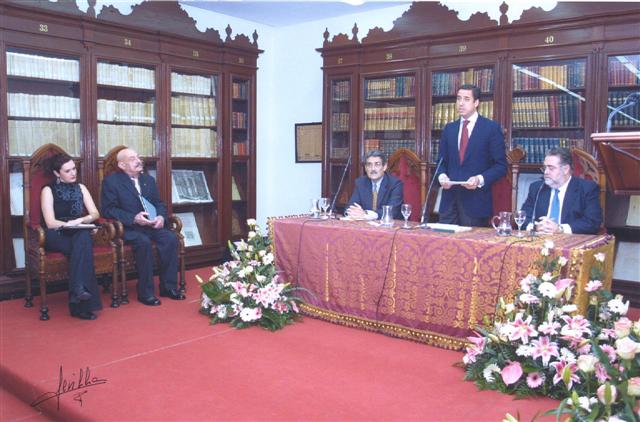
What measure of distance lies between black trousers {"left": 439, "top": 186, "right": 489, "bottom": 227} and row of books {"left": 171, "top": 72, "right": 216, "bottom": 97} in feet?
9.48

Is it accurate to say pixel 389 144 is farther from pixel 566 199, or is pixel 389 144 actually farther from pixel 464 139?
pixel 566 199

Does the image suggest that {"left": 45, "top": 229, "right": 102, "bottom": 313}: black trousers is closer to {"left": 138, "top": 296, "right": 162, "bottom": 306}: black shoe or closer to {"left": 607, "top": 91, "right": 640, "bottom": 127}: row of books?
{"left": 138, "top": 296, "right": 162, "bottom": 306}: black shoe

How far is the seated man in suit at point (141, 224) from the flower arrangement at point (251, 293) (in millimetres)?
576

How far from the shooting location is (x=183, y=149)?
5516mm

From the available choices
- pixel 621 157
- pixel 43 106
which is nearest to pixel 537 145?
pixel 621 157

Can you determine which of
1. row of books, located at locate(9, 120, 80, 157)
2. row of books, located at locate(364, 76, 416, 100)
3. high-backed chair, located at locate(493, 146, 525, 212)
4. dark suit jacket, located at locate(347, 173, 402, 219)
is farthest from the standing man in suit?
row of books, located at locate(9, 120, 80, 157)

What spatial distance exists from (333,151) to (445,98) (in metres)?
1.26

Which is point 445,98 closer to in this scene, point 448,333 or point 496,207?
point 496,207

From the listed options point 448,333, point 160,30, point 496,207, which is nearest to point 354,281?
point 448,333

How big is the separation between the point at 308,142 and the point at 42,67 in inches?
106

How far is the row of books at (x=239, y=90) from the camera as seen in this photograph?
591 cm

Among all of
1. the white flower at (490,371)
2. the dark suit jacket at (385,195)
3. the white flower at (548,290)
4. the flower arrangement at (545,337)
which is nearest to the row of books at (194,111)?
the dark suit jacket at (385,195)

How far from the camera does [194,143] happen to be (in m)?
5.61

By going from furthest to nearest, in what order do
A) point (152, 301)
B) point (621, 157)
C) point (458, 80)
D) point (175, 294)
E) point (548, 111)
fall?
1. point (458, 80)
2. point (548, 111)
3. point (175, 294)
4. point (152, 301)
5. point (621, 157)
